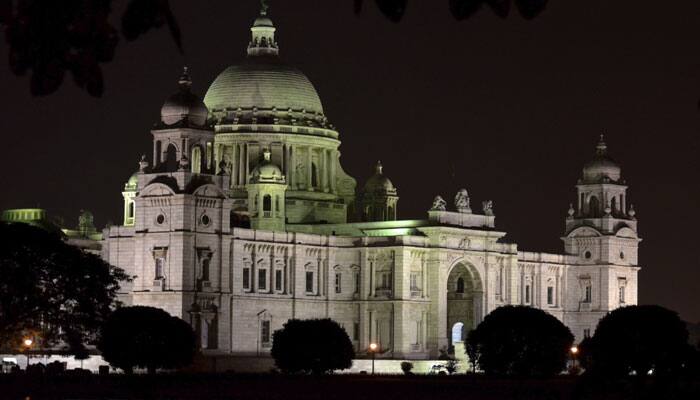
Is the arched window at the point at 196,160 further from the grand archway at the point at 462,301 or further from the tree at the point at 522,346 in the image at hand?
the grand archway at the point at 462,301

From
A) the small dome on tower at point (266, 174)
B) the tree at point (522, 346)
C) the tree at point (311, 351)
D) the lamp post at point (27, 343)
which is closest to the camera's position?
the lamp post at point (27, 343)

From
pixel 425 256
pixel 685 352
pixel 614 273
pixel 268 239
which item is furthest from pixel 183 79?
pixel 685 352

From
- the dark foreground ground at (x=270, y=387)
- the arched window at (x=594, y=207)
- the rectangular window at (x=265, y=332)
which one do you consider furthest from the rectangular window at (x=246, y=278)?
the arched window at (x=594, y=207)

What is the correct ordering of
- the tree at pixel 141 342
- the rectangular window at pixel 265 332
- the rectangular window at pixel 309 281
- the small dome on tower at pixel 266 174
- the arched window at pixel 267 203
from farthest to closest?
the arched window at pixel 267 203, the rectangular window at pixel 309 281, the small dome on tower at pixel 266 174, the rectangular window at pixel 265 332, the tree at pixel 141 342

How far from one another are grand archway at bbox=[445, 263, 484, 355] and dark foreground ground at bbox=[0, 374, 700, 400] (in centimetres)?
3165

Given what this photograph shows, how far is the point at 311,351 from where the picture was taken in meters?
107

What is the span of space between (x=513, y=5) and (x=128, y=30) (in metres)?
1.83

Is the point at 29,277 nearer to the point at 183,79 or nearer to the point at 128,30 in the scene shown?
the point at 183,79

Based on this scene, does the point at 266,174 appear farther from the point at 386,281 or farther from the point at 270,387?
the point at 270,387

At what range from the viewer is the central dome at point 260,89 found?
463 feet

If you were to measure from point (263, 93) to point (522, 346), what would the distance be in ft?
127

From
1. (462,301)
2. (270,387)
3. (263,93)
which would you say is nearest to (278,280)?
(462,301)

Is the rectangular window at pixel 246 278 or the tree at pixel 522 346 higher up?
the rectangular window at pixel 246 278

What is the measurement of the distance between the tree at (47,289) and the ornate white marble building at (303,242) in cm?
2052
